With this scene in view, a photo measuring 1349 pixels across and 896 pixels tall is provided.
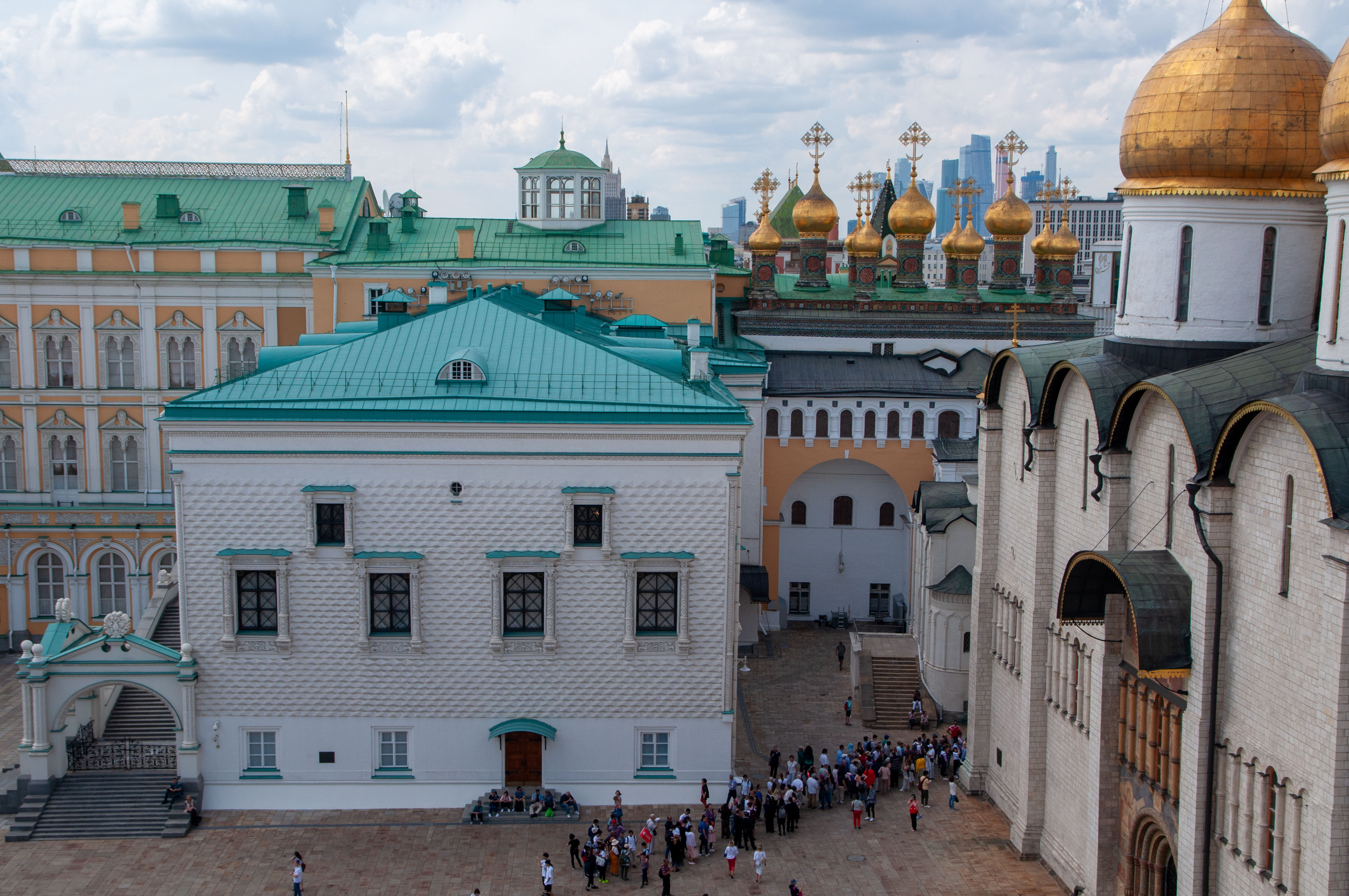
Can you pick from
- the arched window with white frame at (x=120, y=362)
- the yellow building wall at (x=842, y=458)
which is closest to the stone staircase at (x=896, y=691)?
the yellow building wall at (x=842, y=458)

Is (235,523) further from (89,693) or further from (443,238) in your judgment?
(443,238)

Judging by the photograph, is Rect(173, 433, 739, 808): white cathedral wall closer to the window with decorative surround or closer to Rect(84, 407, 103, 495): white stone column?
the window with decorative surround

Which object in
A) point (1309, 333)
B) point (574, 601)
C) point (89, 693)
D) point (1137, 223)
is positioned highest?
point (1137, 223)

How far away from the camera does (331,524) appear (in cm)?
3023

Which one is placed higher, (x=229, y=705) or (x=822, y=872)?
(x=229, y=705)

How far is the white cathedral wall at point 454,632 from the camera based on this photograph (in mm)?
30000

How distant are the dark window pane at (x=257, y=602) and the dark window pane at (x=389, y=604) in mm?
2146

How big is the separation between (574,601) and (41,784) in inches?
483

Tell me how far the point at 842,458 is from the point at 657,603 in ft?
61.5

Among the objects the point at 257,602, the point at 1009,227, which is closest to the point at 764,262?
the point at 1009,227

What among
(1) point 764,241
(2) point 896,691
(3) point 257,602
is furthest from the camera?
(1) point 764,241

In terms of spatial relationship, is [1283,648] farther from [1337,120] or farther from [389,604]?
[389,604]

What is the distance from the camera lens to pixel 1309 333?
80.0 ft

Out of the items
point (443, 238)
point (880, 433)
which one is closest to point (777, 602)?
point (880, 433)
